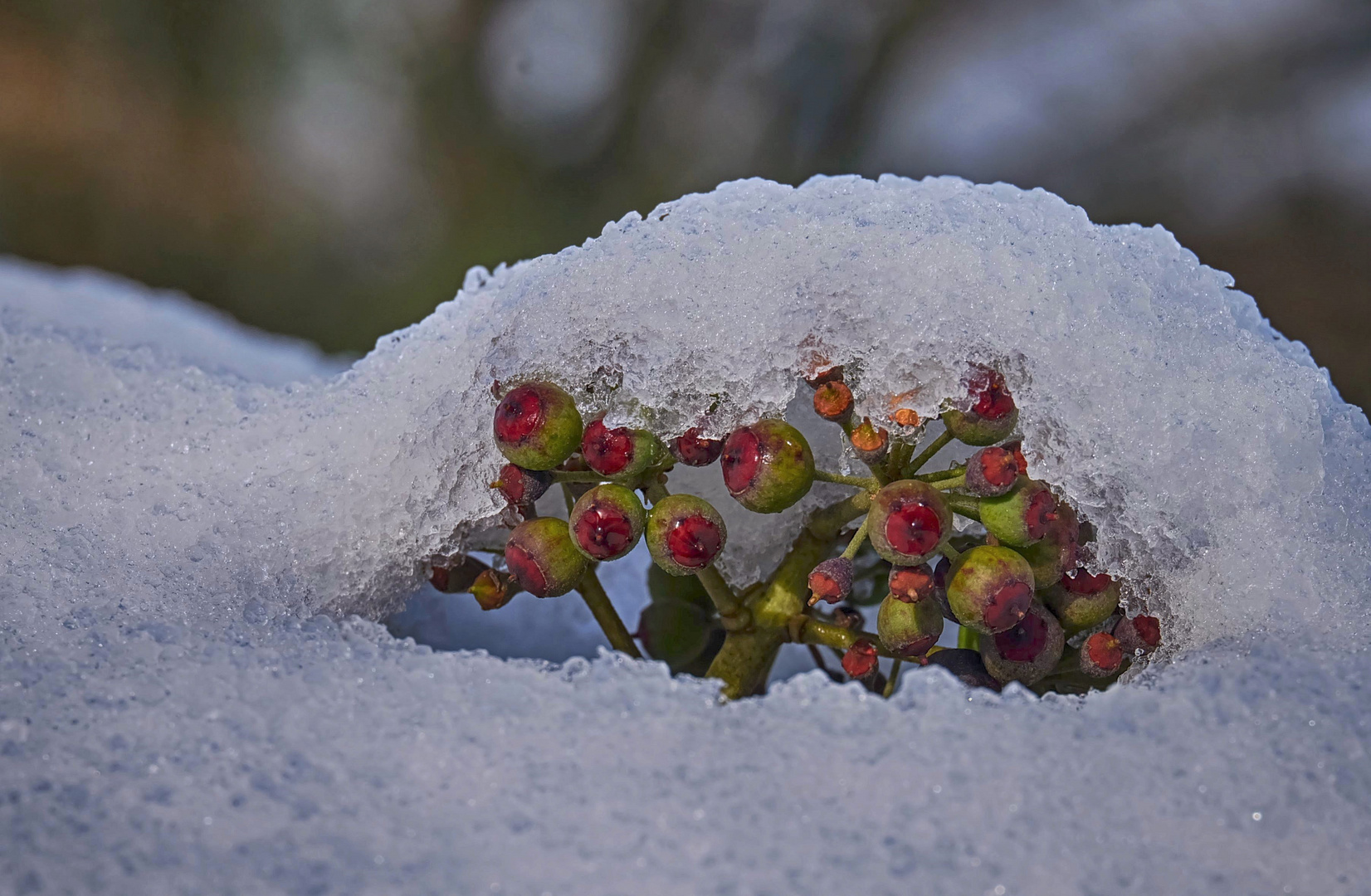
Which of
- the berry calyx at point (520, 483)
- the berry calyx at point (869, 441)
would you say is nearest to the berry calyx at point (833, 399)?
the berry calyx at point (869, 441)

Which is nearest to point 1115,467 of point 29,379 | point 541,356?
point 541,356

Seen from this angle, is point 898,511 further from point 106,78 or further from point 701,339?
point 106,78

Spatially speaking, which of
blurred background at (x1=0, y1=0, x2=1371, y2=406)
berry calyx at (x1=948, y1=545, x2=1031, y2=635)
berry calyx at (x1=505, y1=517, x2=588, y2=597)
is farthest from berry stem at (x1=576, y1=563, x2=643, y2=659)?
blurred background at (x1=0, y1=0, x2=1371, y2=406)

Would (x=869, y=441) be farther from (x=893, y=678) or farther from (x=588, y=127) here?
(x=588, y=127)

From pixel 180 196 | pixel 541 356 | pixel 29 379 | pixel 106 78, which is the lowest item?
pixel 541 356

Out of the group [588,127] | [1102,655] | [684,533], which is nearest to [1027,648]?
[1102,655]

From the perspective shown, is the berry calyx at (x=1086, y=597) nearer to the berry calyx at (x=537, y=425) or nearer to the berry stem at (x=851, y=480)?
the berry stem at (x=851, y=480)

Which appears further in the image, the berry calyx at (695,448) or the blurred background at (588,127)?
the blurred background at (588,127)
